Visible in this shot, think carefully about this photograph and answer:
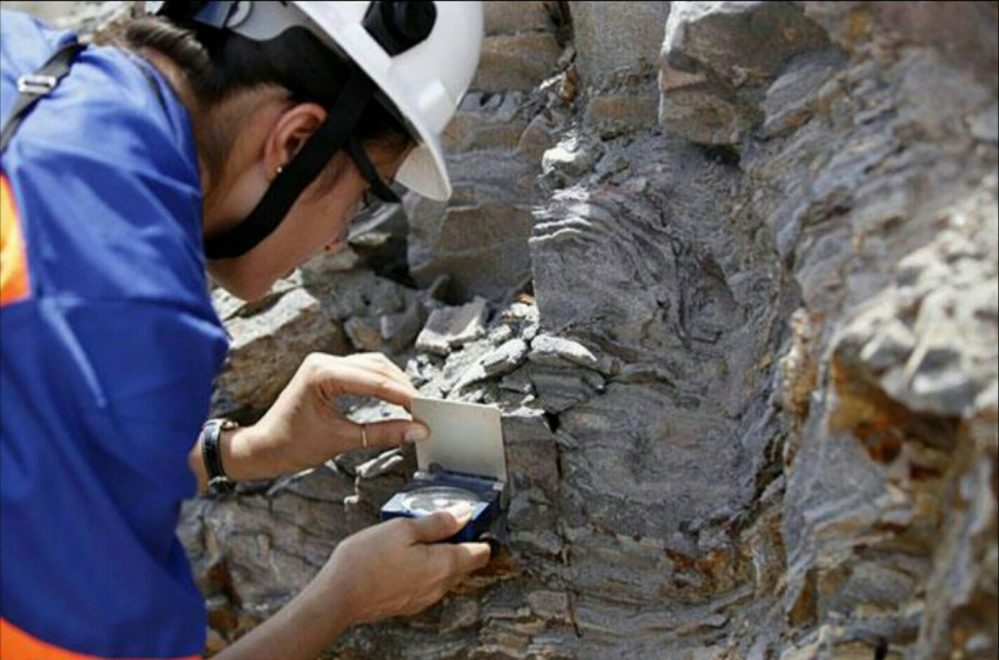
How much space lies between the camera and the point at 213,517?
4195 mm

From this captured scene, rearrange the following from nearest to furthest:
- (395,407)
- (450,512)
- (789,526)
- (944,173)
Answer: (944,173), (789,526), (450,512), (395,407)

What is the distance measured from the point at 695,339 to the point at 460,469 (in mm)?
657

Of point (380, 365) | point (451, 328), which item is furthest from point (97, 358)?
point (451, 328)

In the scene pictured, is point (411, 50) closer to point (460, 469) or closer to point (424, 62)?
point (424, 62)

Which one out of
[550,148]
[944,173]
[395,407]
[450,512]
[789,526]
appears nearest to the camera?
[944,173]

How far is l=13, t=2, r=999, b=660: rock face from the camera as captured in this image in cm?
225

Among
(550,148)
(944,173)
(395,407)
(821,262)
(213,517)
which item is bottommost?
(213,517)

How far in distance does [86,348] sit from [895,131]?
4.65ft

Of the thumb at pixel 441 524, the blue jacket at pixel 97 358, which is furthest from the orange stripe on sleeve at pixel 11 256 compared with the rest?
the thumb at pixel 441 524

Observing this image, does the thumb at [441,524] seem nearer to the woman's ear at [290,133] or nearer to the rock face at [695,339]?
the rock face at [695,339]

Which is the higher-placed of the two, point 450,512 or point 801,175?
point 801,175

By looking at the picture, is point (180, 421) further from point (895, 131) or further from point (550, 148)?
point (550, 148)

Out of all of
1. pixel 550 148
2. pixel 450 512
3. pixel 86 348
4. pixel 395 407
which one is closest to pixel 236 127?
pixel 86 348

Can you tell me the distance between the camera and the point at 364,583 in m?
3.02
